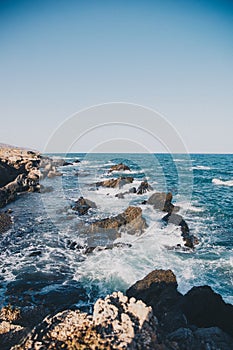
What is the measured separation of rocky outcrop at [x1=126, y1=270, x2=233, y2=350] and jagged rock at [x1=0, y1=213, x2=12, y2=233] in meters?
10.1

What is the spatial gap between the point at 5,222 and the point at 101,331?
46.7 feet

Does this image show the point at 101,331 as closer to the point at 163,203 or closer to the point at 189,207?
the point at 163,203

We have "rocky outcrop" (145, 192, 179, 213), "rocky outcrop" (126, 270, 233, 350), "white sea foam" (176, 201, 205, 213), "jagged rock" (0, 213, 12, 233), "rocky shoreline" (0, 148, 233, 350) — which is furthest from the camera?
"white sea foam" (176, 201, 205, 213)

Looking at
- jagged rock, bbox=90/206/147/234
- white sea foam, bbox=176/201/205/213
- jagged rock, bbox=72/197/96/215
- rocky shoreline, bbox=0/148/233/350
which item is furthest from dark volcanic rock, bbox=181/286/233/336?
white sea foam, bbox=176/201/205/213

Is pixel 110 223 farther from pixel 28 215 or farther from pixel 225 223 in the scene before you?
pixel 225 223

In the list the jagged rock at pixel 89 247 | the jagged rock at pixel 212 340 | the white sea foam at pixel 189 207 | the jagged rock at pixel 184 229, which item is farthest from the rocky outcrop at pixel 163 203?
the jagged rock at pixel 212 340

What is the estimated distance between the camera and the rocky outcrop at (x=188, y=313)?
17.1 ft

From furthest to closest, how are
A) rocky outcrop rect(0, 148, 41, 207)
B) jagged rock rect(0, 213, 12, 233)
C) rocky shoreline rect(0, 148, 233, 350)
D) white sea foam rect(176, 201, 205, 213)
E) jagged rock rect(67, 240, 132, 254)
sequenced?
rocky outcrop rect(0, 148, 41, 207)
white sea foam rect(176, 201, 205, 213)
jagged rock rect(0, 213, 12, 233)
jagged rock rect(67, 240, 132, 254)
rocky shoreline rect(0, 148, 233, 350)

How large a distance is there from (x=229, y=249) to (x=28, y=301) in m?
10.2

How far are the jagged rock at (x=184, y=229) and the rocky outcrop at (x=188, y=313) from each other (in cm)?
558

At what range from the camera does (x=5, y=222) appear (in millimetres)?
16703

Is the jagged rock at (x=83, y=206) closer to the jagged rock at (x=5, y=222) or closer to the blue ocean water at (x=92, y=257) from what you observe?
the blue ocean water at (x=92, y=257)

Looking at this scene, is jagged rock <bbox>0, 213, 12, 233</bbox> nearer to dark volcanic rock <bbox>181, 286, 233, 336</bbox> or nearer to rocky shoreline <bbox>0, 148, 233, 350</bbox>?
rocky shoreline <bbox>0, 148, 233, 350</bbox>

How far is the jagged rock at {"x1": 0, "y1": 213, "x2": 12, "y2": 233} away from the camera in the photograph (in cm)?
1571
